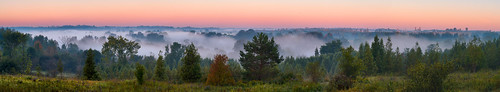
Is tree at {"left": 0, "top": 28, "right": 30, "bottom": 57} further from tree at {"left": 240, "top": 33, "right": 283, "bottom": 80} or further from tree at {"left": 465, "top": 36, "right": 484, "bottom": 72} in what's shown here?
tree at {"left": 465, "top": 36, "right": 484, "bottom": 72}

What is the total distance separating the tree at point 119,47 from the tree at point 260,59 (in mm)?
48991

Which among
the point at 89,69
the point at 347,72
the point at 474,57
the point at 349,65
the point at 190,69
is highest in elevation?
the point at 349,65

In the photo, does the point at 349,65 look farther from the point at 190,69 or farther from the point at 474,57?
the point at 474,57

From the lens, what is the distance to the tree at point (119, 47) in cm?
7531

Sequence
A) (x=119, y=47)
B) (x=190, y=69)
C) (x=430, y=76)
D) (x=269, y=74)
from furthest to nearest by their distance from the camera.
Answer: (x=119, y=47) < (x=269, y=74) < (x=190, y=69) < (x=430, y=76)

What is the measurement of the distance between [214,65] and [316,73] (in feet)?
38.5

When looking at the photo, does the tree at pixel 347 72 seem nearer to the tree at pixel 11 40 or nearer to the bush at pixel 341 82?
the bush at pixel 341 82

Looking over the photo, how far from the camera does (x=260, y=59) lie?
4059 cm

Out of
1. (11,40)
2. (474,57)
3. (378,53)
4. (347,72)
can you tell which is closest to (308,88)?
(347,72)

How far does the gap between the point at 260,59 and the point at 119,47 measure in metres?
51.7

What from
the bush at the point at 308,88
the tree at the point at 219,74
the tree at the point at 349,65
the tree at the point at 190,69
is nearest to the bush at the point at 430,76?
the tree at the point at 349,65

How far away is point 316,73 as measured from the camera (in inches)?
1284

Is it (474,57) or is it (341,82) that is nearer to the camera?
(341,82)

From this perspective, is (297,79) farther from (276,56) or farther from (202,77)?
(202,77)
